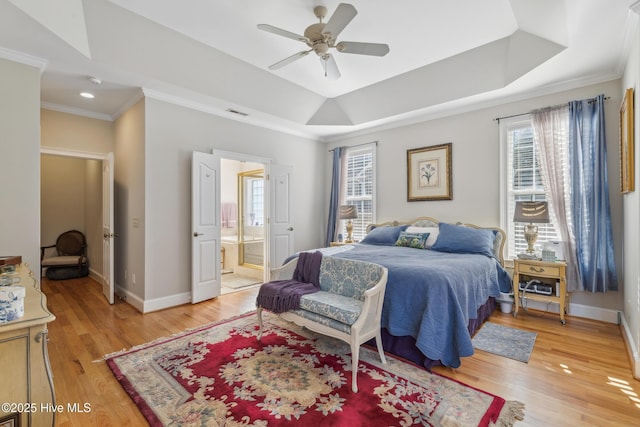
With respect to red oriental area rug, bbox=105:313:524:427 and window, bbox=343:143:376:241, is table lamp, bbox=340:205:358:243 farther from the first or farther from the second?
red oriental area rug, bbox=105:313:524:427

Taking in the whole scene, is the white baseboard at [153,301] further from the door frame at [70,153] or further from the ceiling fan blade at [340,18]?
the ceiling fan blade at [340,18]

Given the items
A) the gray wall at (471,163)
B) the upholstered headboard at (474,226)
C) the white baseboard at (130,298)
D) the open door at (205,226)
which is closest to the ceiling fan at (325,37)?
the open door at (205,226)

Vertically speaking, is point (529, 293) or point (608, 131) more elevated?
point (608, 131)

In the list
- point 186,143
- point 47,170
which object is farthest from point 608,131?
point 47,170

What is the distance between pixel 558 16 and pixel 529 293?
2.83 meters

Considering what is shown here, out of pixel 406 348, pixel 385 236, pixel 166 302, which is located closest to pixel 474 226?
pixel 385 236

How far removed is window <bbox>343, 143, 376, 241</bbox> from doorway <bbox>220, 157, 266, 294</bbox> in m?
1.69

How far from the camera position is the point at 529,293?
3.51 meters

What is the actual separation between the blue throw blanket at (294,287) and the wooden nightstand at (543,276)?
2.40 meters

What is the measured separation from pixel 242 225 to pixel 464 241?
4667mm

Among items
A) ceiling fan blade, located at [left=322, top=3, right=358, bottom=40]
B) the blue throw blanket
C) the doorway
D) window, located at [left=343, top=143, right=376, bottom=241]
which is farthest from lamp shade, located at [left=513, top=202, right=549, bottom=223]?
the doorway

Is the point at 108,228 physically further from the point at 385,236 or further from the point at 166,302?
the point at 385,236

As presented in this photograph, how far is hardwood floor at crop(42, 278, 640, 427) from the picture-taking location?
1.87 meters

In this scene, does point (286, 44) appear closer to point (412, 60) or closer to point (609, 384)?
point (412, 60)
